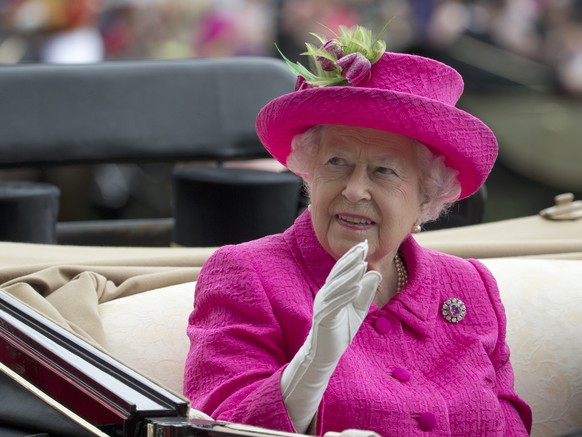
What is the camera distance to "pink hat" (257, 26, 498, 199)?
2.18 metres

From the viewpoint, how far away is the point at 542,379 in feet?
9.19

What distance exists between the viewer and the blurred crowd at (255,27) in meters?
5.86

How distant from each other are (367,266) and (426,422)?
0.30 m

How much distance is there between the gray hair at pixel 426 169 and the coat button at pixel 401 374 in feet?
1.02

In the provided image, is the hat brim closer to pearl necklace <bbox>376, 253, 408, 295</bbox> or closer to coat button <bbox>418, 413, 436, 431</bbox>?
pearl necklace <bbox>376, 253, 408, 295</bbox>

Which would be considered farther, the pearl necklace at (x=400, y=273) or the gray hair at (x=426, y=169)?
the pearl necklace at (x=400, y=273)

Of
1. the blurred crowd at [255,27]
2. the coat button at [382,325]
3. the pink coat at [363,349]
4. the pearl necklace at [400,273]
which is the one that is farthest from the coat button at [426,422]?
the blurred crowd at [255,27]

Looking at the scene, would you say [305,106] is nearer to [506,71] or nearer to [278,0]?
[278,0]

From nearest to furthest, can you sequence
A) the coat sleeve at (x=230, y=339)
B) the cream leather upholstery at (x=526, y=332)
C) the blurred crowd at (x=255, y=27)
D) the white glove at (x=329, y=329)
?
the white glove at (x=329, y=329) < the coat sleeve at (x=230, y=339) < the cream leather upholstery at (x=526, y=332) < the blurred crowd at (x=255, y=27)

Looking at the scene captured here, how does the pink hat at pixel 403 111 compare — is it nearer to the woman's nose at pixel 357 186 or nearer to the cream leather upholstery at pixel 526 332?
the woman's nose at pixel 357 186

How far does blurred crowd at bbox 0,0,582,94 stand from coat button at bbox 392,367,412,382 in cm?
391

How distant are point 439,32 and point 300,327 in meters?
4.81

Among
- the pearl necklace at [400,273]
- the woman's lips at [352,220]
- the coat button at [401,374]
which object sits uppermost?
the woman's lips at [352,220]

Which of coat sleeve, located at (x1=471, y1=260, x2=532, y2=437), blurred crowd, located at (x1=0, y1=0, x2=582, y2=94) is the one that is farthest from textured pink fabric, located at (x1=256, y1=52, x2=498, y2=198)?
blurred crowd, located at (x1=0, y1=0, x2=582, y2=94)
